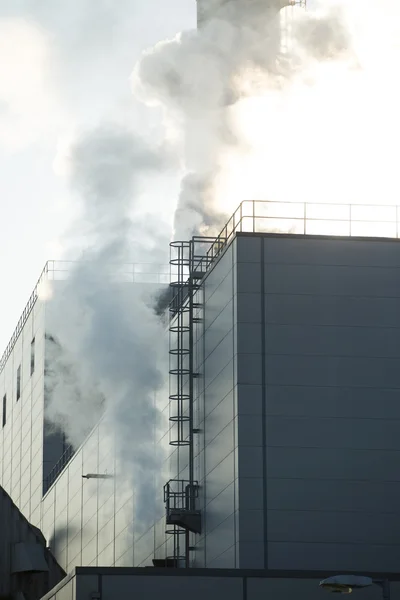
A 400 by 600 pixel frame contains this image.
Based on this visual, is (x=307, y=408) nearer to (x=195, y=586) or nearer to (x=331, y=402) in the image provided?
(x=331, y=402)

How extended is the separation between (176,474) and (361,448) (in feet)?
32.6

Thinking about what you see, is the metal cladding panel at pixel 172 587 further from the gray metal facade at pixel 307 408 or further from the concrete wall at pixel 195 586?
the gray metal facade at pixel 307 408

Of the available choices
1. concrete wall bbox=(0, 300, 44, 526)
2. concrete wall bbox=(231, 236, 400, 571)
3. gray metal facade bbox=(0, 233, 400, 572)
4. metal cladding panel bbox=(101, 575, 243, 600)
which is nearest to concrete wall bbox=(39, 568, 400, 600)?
metal cladding panel bbox=(101, 575, 243, 600)

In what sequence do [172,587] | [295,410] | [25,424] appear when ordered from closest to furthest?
[172,587]
[295,410]
[25,424]

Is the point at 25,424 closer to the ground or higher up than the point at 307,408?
higher up

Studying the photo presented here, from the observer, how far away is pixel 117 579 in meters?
37.6

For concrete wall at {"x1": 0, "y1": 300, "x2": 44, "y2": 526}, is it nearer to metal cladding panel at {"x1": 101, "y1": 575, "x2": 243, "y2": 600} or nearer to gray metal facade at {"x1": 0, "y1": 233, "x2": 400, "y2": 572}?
gray metal facade at {"x1": 0, "y1": 233, "x2": 400, "y2": 572}

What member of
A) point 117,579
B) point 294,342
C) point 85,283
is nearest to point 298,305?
point 294,342

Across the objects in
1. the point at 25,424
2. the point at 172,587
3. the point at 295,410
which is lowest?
the point at 172,587

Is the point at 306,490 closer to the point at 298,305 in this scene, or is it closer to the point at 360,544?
the point at 360,544

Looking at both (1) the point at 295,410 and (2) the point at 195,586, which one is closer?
(2) the point at 195,586

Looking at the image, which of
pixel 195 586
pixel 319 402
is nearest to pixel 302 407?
pixel 319 402

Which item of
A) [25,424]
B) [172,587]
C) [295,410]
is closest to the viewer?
[172,587]

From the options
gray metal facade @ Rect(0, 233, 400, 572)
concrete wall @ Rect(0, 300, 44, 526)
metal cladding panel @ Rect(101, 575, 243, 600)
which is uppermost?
concrete wall @ Rect(0, 300, 44, 526)
